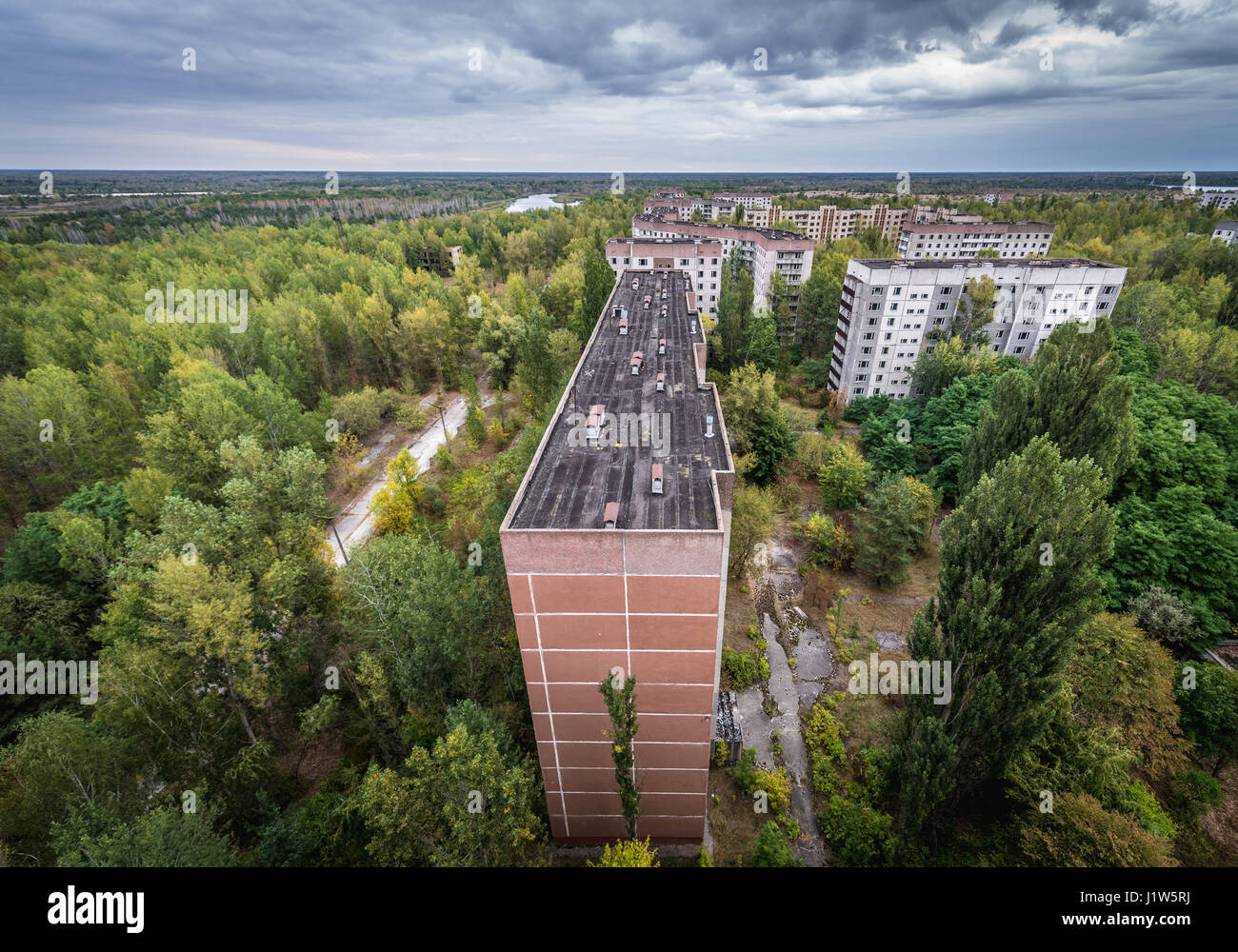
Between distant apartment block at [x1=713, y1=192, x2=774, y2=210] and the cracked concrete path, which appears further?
distant apartment block at [x1=713, y1=192, x2=774, y2=210]

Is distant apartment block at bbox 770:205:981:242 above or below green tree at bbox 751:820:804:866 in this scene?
above

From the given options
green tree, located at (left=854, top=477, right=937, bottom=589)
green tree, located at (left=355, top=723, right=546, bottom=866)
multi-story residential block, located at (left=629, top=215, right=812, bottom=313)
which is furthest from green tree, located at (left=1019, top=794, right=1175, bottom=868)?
multi-story residential block, located at (left=629, top=215, right=812, bottom=313)

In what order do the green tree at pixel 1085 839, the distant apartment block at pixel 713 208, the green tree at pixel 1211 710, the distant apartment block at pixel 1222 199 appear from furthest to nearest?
the distant apartment block at pixel 1222 199 < the distant apartment block at pixel 713 208 < the green tree at pixel 1211 710 < the green tree at pixel 1085 839

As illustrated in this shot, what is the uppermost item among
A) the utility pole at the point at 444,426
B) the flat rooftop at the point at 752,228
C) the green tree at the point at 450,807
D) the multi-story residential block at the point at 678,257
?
the flat rooftop at the point at 752,228

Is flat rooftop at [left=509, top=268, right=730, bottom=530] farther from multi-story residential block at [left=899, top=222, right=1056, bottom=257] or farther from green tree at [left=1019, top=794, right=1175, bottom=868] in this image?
multi-story residential block at [left=899, top=222, right=1056, bottom=257]

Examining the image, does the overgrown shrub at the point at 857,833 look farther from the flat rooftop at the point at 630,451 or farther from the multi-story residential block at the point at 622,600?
the flat rooftop at the point at 630,451

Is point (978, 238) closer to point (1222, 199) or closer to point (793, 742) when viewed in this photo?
point (1222, 199)

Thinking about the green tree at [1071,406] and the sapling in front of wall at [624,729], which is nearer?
the sapling in front of wall at [624,729]

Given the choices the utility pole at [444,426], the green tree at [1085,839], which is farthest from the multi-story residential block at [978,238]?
the green tree at [1085,839]
